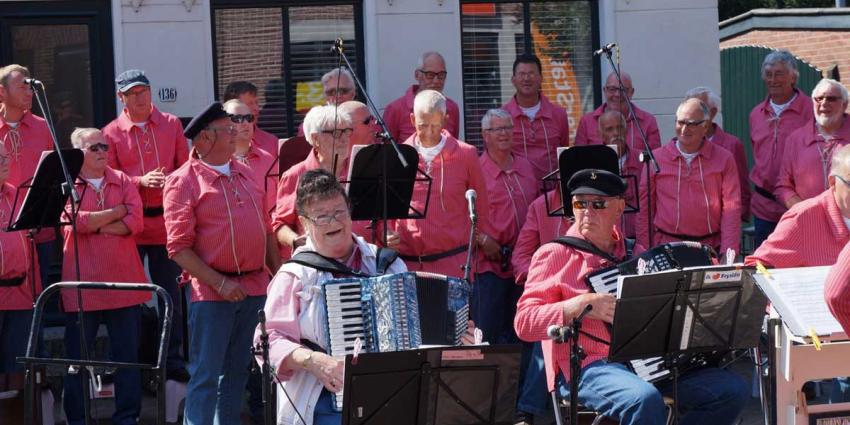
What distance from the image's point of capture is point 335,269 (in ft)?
19.2

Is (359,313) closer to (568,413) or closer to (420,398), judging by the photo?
(420,398)

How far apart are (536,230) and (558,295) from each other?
189 centimetres

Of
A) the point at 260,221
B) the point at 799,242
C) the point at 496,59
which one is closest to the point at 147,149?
the point at 260,221

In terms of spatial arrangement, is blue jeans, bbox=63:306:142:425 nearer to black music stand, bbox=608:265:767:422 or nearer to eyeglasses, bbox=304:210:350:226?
eyeglasses, bbox=304:210:350:226

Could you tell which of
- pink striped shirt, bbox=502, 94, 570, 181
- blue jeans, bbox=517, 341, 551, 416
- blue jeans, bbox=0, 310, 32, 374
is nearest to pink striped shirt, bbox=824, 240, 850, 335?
blue jeans, bbox=517, 341, 551, 416

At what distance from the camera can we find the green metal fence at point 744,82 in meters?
19.6

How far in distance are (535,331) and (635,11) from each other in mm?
5670

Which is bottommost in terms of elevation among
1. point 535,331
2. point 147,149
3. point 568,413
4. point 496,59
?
point 568,413

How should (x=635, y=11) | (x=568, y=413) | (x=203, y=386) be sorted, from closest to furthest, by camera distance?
1. (x=568, y=413)
2. (x=203, y=386)
3. (x=635, y=11)

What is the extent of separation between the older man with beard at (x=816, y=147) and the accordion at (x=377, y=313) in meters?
4.47

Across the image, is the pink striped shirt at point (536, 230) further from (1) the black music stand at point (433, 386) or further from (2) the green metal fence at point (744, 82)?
(2) the green metal fence at point (744, 82)

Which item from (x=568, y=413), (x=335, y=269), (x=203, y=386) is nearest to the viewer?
(x=335, y=269)

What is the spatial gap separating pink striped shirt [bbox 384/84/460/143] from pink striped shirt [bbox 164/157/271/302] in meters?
2.55

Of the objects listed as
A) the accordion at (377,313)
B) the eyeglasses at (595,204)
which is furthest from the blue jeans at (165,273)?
the accordion at (377,313)
